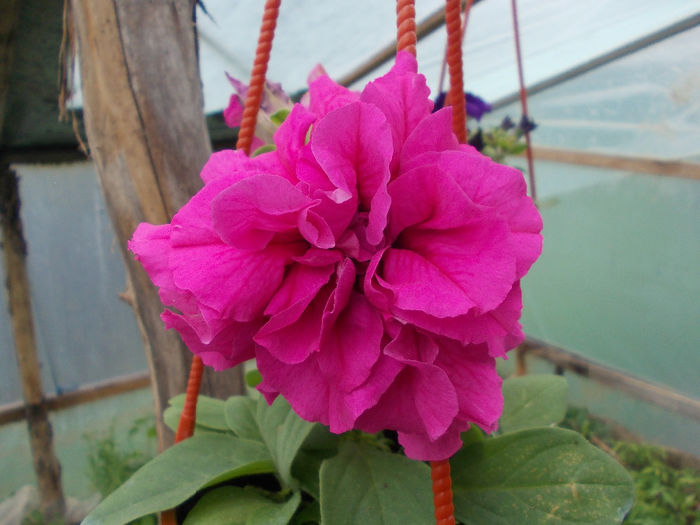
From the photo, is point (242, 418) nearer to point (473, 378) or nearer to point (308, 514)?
point (308, 514)

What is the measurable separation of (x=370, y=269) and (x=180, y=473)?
0.87ft

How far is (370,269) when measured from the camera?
266 mm

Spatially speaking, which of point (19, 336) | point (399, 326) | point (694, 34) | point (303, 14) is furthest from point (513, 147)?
point (19, 336)

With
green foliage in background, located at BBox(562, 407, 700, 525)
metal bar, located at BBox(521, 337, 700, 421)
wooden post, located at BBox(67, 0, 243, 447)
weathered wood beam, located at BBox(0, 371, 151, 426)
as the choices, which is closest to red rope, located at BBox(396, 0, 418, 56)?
wooden post, located at BBox(67, 0, 243, 447)

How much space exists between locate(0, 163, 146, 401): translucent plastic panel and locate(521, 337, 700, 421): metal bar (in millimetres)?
2297

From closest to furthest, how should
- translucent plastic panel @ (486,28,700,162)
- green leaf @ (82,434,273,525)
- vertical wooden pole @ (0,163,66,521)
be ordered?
green leaf @ (82,434,273,525)
translucent plastic panel @ (486,28,700,162)
vertical wooden pole @ (0,163,66,521)

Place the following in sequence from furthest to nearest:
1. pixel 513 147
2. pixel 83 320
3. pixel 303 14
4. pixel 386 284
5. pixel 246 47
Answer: pixel 83 320 < pixel 246 47 < pixel 303 14 < pixel 513 147 < pixel 386 284

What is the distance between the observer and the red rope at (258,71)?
15.5 inches

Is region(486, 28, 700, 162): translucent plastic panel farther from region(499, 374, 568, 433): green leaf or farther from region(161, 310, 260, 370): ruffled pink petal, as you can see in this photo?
region(161, 310, 260, 370): ruffled pink petal

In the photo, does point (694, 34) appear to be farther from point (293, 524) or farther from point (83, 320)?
point (83, 320)

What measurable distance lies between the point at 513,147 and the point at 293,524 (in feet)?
3.71

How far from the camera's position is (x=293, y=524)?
16.0 inches

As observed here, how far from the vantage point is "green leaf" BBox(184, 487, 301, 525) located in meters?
0.36

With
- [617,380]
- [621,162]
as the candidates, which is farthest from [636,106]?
[617,380]
